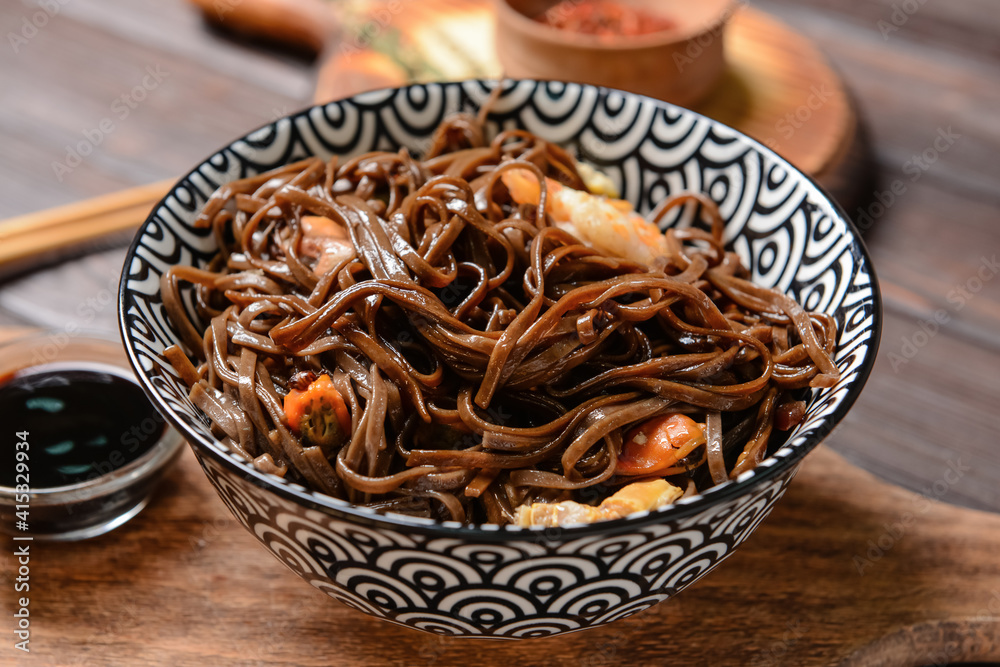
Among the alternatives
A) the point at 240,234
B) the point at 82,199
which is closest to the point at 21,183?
the point at 82,199

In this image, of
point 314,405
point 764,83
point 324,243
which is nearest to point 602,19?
point 764,83

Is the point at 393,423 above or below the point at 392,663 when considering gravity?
above

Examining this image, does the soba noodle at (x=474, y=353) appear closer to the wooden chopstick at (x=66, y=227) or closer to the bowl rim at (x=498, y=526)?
the bowl rim at (x=498, y=526)

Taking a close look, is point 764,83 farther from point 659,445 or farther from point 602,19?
point 659,445

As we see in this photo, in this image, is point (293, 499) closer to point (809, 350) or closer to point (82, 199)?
point (809, 350)

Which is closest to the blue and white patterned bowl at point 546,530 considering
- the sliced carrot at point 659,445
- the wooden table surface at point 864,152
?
the sliced carrot at point 659,445

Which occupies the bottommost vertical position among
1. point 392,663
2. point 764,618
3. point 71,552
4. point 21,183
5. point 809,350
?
point 21,183

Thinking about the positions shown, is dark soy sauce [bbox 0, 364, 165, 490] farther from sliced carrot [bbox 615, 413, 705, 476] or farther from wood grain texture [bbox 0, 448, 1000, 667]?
sliced carrot [bbox 615, 413, 705, 476]

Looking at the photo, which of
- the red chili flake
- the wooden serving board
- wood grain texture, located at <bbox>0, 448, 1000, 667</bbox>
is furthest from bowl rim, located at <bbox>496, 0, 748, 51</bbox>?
wood grain texture, located at <bbox>0, 448, 1000, 667</bbox>
